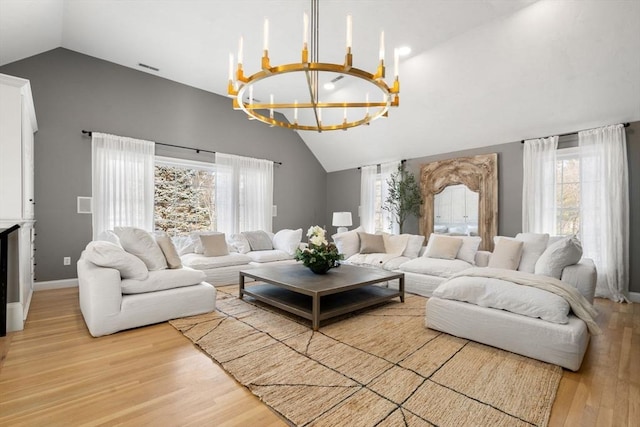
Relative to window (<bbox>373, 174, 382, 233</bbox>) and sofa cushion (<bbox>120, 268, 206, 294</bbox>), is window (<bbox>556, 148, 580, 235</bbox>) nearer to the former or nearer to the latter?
window (<bbox>373, 174, 382, 233</bbox>)

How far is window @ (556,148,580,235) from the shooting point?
4.53 metres

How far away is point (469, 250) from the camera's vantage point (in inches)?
178

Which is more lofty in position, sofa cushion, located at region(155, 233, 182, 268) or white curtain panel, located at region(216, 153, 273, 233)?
white curtain panel, located at region(216, 153, 273, 233)

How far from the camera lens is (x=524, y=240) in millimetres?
4020

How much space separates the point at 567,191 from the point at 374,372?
175 inches

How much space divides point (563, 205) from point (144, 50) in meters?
6.66

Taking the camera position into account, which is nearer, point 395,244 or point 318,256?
point 318,256

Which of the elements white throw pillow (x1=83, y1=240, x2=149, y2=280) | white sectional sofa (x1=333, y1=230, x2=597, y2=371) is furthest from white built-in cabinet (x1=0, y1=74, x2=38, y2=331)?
white sectional sofa (x1=333, y1=230, x2=597, y2=371)

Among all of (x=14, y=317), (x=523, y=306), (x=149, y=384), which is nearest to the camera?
(x=149, y=384)

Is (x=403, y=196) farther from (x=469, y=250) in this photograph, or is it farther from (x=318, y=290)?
(x=318, y=290)

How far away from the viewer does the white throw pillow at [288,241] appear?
5645 millimetres

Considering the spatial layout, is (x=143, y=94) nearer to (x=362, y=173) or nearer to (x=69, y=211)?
(x=69, y=211)

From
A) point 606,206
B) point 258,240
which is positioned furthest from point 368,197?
point 606,206

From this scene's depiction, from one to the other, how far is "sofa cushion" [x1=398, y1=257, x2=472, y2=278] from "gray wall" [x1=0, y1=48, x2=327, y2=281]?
414 cm
